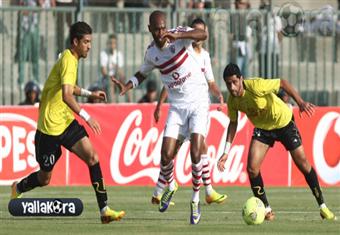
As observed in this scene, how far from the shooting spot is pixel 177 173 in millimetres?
24984

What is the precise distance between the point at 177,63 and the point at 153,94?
9.75m

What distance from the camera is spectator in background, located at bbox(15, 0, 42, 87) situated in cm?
2720

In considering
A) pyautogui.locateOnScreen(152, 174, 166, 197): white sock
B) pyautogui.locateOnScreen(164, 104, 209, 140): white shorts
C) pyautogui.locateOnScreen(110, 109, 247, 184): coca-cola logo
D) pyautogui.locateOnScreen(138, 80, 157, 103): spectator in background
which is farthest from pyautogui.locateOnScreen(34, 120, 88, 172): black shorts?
pyautogui.locateOnScreen(138, 80, 157, 103): spectator in background

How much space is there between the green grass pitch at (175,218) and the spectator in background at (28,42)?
16.2ft

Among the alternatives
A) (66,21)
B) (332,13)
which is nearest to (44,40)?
(66,21)

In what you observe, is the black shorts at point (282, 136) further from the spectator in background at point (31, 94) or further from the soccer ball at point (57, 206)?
the spectator in background at point (31, 94)

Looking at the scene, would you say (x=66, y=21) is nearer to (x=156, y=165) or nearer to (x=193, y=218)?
(x=156, y=165)

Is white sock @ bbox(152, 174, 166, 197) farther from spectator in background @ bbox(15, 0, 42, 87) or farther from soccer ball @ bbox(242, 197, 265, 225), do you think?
spectator in background @ bbox(15, 0, 42, 87)

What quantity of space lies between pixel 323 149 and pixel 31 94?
5935 mm

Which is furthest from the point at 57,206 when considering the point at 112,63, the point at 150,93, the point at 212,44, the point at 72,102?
the point at 212,44

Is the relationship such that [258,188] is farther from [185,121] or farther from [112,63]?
[112,63]

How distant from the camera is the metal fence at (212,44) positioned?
2723 cm

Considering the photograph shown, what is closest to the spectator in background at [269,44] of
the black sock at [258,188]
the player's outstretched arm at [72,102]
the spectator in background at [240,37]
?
the spectator in background at [240,37]

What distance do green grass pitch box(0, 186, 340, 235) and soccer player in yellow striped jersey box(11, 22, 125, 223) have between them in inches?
22.1
